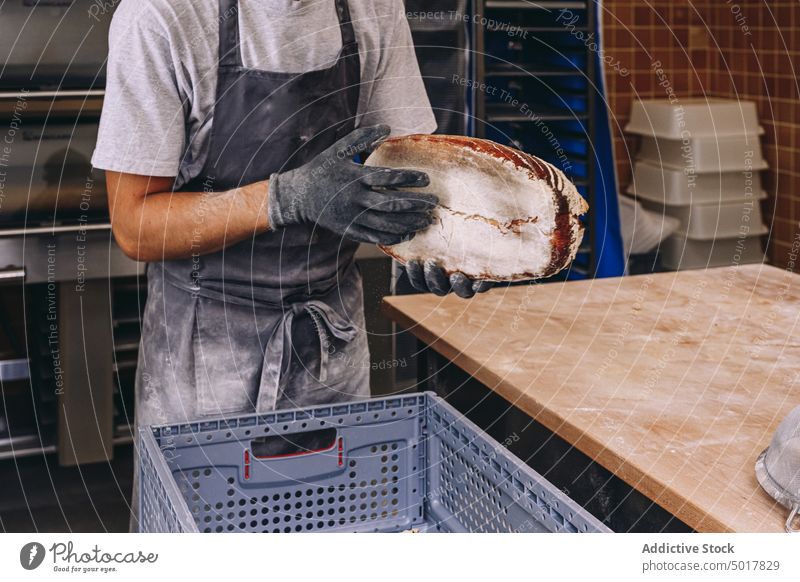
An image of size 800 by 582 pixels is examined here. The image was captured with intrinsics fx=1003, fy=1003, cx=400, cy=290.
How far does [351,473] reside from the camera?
1.09 meters

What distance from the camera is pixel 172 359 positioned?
4.64ft

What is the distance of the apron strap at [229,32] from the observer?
4.36 ft

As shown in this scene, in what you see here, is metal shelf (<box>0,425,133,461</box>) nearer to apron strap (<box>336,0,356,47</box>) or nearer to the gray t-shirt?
the gray t-shirt

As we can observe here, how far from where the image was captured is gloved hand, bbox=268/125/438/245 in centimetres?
113

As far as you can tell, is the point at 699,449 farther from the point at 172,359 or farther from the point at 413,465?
the point at 172,359

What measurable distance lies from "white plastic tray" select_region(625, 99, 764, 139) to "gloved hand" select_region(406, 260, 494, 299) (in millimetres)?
1998

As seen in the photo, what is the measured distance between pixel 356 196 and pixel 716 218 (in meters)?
2.16

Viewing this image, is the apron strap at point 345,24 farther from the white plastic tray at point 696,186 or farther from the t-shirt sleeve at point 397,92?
the white plastic tray at point 696,186

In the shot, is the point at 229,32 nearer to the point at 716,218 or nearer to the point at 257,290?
the point at 257,290

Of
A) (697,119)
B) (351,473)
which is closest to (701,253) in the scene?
(697,119)

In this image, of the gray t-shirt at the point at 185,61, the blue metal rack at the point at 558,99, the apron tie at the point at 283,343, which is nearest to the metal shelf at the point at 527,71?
the blue metal rack at the point at 558,99
